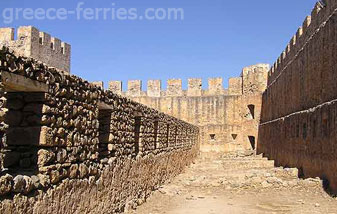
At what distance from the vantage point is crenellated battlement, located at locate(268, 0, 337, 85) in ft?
39.8

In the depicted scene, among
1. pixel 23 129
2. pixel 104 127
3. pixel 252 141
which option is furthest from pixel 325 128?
pixel 252 141

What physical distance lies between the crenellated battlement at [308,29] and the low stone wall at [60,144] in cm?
711

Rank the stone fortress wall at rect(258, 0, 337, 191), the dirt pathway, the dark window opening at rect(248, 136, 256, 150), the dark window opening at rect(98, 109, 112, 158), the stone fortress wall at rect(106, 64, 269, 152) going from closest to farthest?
the dark window opening at rect(98, 109, 112, 158) < the dirt pathway < the stone fortress wall at rect(258, 0, 337, 191) < the stone fortress wall at rect(106, 64, 269, 152) < the dark window opening at rect(248, 136, 256, 150)

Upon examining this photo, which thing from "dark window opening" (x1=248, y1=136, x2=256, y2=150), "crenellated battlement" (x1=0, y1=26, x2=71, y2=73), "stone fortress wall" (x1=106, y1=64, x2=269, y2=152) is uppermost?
"crenellated battlement" (x1=0, y1=26, x2=71, y2=73)

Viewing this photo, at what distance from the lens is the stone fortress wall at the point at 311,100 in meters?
10.8

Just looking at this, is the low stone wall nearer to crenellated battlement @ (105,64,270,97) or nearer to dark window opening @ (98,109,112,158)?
dark window opening @ (98,109,112,158)

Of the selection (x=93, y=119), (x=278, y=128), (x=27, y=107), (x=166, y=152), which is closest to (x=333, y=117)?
(x=166, y=152)

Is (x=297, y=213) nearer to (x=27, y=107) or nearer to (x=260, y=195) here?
(x=260, y=195)

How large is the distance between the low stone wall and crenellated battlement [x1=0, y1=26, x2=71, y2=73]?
1422 cm

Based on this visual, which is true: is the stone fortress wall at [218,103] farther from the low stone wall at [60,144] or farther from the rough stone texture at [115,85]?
the low stone wall at [60,144]

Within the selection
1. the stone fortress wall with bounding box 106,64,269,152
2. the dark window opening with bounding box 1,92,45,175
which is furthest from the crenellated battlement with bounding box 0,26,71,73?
the dark window opening with bounding box 1,92,45,175

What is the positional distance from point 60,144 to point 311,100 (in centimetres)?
1071

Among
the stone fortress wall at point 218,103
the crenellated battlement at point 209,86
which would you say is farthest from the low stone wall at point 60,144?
the crenellated battlement at point 209,86

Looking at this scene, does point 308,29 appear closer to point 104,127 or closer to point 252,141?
point 104,127
